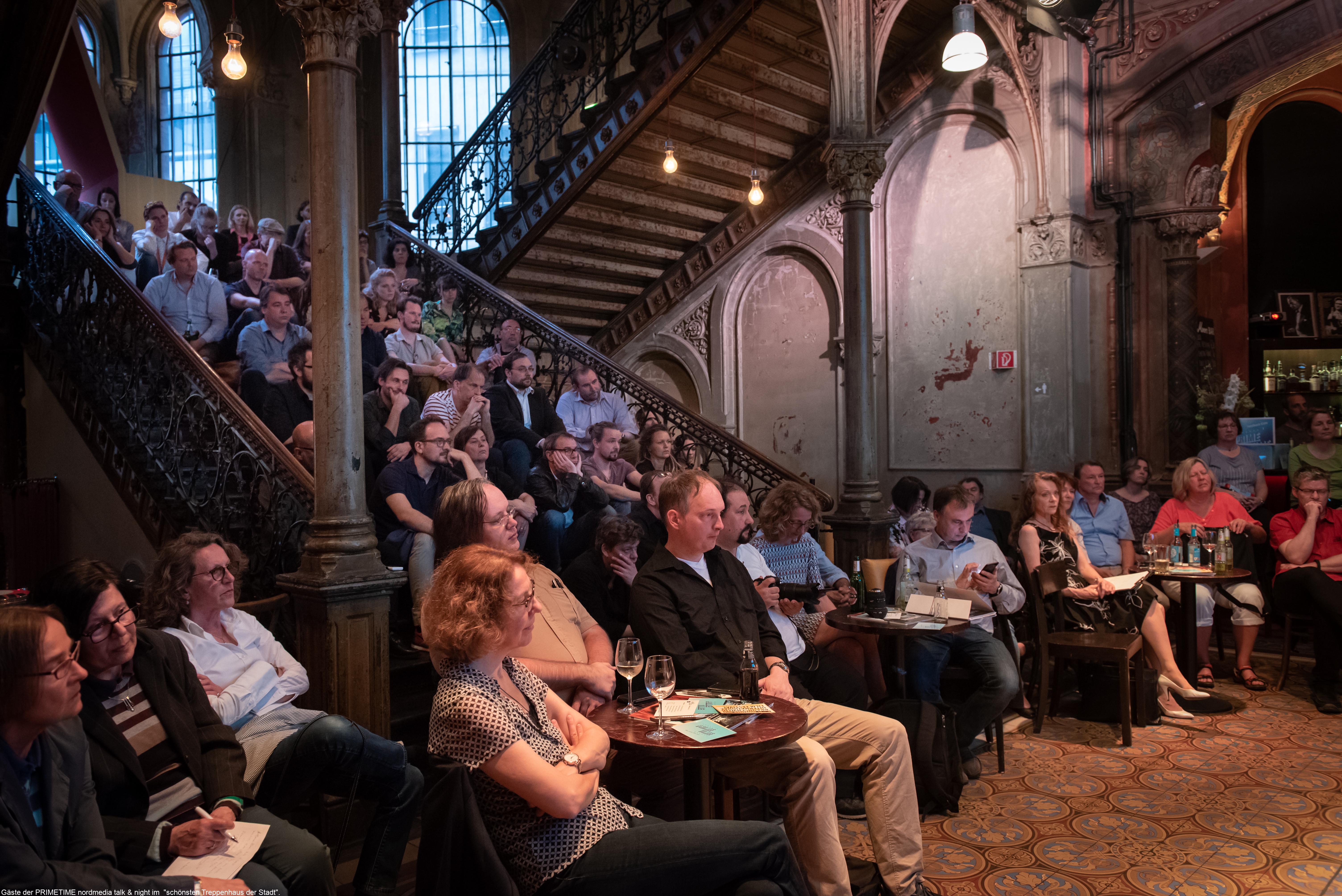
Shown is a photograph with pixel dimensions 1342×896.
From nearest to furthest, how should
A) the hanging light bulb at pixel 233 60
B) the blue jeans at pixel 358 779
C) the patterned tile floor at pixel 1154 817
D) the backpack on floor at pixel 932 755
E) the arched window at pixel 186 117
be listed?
1. the blue jeans at pixel 358 779
2. the patterned tile floor at pixel 1154 817
3. the backpack on floor at pixel 932 755
4. the hanging light bulb at pixel 233 60
5. the arched window at pixel 186 117

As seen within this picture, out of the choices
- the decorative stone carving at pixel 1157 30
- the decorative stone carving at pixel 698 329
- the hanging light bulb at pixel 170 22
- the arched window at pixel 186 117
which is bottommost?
the decorative stone carving at pixel 698 329

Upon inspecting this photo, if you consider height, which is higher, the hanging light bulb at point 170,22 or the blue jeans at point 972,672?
the hanging light bulb at point 170,22

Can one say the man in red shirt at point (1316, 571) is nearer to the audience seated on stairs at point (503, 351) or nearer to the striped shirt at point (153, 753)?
the audience seated on stairs at point (503, 351)

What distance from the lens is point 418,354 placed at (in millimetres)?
6414

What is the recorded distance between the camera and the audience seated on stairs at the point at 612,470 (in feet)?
18.8

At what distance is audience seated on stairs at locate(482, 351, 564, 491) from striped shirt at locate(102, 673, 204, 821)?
311cm

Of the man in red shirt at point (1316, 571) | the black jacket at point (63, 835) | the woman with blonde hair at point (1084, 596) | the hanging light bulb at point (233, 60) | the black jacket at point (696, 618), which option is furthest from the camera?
the hanging light bulb at point (233, 60)

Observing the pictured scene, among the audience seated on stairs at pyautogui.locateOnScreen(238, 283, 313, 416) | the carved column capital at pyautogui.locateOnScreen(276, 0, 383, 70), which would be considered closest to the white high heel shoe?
the carved column capital at pyautogui.locateOnScreen(276, 0, 383, 70)

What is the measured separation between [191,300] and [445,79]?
884cm

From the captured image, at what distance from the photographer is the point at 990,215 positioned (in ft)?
26.9

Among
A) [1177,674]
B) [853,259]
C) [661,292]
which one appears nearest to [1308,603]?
[1177,674]

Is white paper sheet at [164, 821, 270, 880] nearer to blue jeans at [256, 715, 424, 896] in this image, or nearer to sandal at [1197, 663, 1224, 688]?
blue jeans at [256, 715, 424, 896]

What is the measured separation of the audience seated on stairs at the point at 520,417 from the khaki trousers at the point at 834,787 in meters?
2.80

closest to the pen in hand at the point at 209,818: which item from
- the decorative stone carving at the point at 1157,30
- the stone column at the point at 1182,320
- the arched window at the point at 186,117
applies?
the stone column at the point at 1182,320
